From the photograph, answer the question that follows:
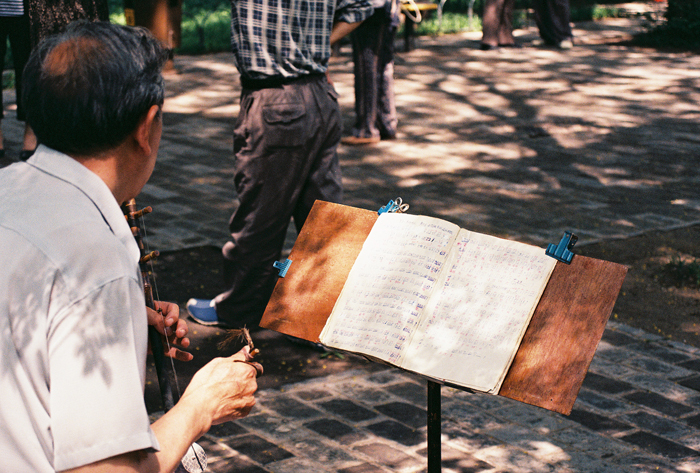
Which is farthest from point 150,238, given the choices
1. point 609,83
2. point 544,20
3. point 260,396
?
point 544,20

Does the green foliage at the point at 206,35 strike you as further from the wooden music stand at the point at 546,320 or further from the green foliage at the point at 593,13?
the wooden music stand at the point at 546,320

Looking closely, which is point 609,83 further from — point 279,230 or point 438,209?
point 279,230

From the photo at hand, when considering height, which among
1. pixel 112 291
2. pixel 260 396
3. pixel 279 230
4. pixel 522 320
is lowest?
pixel 260 396

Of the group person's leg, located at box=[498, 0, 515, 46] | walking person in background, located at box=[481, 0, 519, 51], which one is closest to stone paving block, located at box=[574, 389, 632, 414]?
walking person in background, located at box=[481, 0, 519, 51]

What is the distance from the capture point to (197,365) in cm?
444

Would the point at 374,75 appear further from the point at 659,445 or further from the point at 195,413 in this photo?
the point at 195,413

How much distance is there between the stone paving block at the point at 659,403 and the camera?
3.95 meters

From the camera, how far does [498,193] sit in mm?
7617

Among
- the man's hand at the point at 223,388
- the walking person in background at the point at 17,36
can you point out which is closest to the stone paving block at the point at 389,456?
the man's hand at the point at 223,388

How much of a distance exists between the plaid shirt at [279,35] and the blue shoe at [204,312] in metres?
1.40

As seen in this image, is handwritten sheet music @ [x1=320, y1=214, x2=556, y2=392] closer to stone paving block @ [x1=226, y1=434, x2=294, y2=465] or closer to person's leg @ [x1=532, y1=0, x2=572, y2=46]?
stone paving block @ [x1=226, y1=434, x2=294, y2=465]

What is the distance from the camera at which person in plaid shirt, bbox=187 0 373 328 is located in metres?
4.24

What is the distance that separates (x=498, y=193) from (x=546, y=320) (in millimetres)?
5389

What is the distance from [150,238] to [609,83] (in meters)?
8.51
